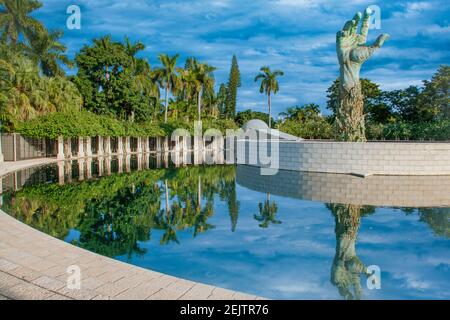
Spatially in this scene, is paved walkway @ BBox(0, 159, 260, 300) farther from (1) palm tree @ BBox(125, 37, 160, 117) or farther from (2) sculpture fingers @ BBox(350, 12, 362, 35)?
(1) palm tree @ BBox(125, 37, 160, 117)

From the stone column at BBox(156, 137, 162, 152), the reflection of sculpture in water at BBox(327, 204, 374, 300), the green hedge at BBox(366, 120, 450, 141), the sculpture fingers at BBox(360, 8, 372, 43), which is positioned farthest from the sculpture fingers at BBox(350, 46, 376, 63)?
the stone column at BBox(156, 137, 162, 152)

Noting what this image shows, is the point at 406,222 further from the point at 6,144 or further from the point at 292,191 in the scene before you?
the point at 6,144

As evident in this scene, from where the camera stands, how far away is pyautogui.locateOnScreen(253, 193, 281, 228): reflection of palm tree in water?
376 inches

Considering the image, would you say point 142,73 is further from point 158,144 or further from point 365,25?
point 365,25

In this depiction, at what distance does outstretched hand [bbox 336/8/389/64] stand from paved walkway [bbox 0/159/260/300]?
17.5 metres

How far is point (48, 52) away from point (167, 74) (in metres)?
12.9

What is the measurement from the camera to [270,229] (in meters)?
8.91

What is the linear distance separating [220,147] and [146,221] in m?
45.2

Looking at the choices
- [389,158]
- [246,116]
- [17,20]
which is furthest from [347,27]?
[246,116]

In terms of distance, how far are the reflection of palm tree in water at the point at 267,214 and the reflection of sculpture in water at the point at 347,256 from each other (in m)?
1.55

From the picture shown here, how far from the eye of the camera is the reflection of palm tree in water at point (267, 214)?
31.3 ft

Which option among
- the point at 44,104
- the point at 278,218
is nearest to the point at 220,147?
the point at 44,104

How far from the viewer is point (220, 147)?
54.8 metres

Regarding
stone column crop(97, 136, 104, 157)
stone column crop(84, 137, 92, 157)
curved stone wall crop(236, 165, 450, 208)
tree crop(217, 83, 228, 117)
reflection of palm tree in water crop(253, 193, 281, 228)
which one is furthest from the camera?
tree crop(217, 83, 228, 117)
